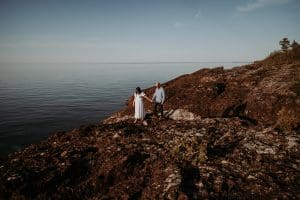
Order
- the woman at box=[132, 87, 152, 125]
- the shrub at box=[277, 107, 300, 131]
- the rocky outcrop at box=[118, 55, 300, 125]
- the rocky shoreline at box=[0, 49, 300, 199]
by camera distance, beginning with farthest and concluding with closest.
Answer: the woman at box=[132, 87, 152, 125], the rocky outcrop at box=[118, 55, 300, 125], the shrub at box=[277, 107, 300, 131], the rocky shoreline at box=[0, 49, 300, 199]

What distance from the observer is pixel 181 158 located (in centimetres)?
1032

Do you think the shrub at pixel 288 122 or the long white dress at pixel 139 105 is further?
the long white dress at pixel 139 105

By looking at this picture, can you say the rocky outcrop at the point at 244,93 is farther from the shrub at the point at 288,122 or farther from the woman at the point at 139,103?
the woman at the point at 139,103

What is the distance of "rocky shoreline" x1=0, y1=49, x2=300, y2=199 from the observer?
816 centimetres

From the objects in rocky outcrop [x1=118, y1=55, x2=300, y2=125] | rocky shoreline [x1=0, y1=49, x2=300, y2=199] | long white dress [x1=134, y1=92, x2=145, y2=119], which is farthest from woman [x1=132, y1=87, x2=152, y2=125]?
rocky outcrop [x1=118, y1=55, x2=300, y2=125]

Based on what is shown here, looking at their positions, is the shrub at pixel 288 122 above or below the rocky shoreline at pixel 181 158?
above

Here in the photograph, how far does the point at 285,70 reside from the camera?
2031cm

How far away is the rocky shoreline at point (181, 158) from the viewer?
8156 millimetres

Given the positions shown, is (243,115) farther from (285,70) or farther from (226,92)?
(285,70)

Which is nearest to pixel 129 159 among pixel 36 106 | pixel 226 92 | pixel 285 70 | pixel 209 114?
pixel 209 114

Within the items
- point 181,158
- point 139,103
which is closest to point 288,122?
point 181,158

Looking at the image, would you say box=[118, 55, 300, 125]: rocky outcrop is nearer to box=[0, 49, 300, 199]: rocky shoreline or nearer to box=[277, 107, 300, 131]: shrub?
box=[0, 49, 300, 199]: rocky shoreline

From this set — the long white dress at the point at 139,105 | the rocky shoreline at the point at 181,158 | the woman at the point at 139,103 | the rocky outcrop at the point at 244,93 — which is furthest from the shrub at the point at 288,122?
the long white dress at the point at 139,105

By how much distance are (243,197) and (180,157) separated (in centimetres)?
340
